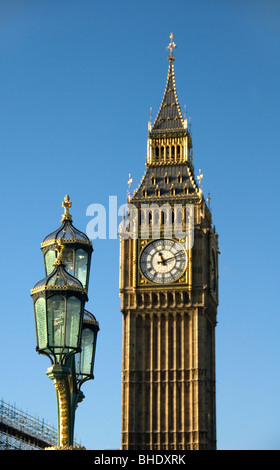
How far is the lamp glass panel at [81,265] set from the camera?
28.3 m

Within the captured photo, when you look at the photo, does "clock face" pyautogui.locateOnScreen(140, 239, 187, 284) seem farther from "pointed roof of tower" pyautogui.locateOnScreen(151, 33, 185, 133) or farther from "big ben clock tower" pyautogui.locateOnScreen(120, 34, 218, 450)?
"pointed roof of tower" pyautogui.locateOnScreen(151, 33, 185, 133)

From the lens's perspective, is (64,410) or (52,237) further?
(52,237)

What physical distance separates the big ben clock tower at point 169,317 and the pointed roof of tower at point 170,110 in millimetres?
5719

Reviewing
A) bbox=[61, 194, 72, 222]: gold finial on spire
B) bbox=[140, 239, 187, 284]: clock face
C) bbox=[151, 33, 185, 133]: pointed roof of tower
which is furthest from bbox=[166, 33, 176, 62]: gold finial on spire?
bbox=[61, 194, 72, 222]: gold finial on spire

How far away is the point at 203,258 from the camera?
3637 inches

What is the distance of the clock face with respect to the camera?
92.4m

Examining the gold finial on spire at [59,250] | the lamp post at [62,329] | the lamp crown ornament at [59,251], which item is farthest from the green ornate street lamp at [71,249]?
the lamp post at [62,329]

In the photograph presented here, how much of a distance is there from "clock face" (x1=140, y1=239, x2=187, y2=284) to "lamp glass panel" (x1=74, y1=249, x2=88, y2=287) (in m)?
63.8

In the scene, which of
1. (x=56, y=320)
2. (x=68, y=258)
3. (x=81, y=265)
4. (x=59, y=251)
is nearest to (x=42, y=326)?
(x=56, y=320)

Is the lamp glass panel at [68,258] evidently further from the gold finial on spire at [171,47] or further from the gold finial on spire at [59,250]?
the gold finial on spire at [171,47]

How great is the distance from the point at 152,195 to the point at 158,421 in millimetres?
19263
